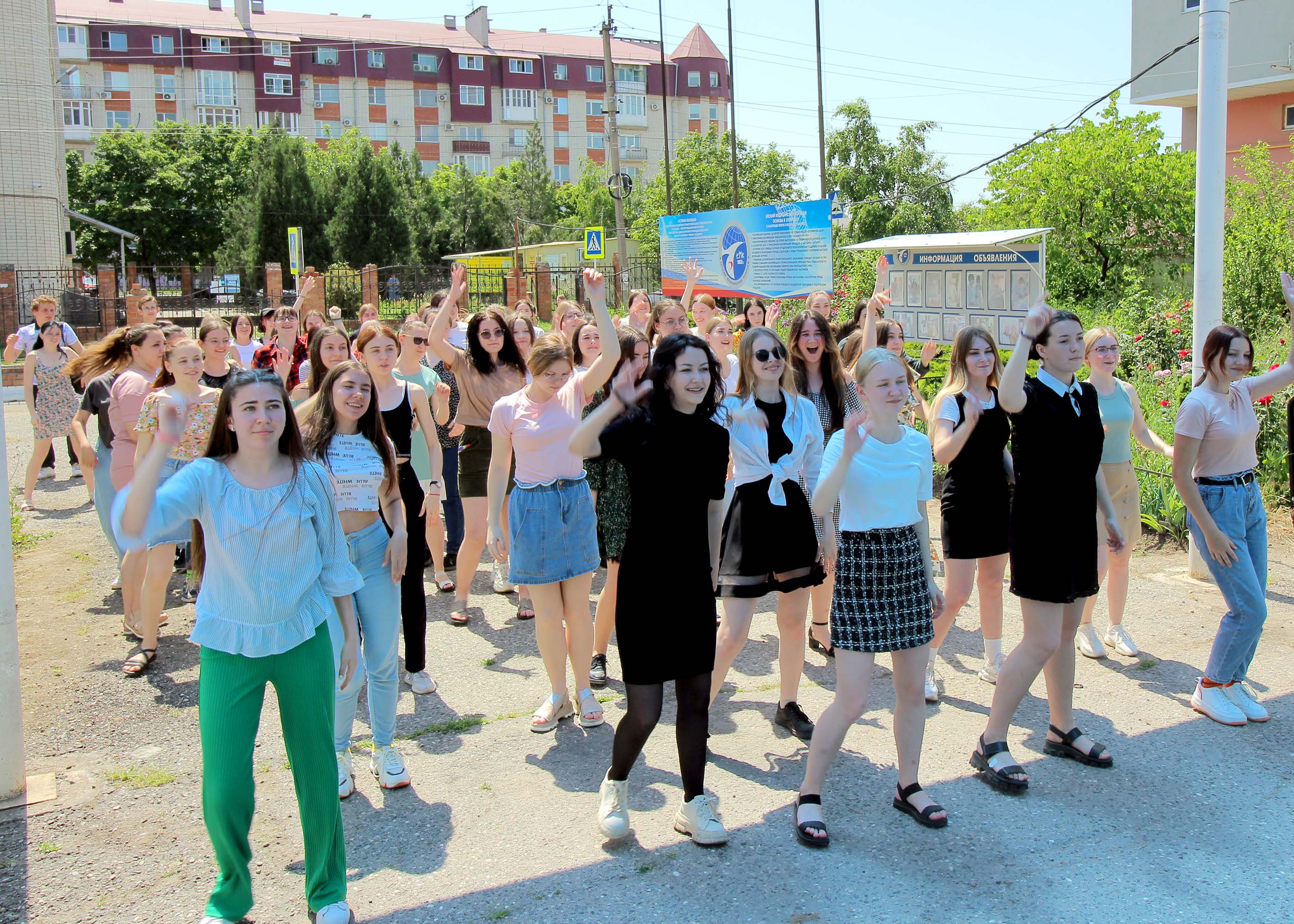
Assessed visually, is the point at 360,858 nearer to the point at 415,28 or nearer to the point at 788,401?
the point at 788,401

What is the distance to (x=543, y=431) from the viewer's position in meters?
4.82

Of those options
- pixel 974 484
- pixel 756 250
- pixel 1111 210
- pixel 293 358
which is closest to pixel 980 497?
pixel 974 484

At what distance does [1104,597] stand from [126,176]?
55.6m

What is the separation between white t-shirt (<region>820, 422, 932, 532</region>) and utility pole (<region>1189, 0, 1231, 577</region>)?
402 centimetres

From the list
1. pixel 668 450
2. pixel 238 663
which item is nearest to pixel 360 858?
pixel 238 663

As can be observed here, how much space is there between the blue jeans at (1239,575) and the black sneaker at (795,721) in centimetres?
194

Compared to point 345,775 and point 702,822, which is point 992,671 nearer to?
point 702,822

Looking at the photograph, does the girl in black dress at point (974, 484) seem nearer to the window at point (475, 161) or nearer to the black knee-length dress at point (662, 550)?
the black knee-length dress at point (662, 550)

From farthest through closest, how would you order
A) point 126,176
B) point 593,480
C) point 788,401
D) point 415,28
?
point 415,28
point 126,176
point 593,480
point 788,401

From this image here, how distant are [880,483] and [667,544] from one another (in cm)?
84

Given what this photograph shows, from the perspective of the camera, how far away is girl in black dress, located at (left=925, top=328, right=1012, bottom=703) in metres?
5.02

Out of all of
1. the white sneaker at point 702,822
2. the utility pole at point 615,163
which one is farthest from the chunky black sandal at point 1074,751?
the utility pole at point 615,163

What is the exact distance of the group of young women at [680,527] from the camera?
3223 millimetres

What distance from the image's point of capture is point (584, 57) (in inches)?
3164
